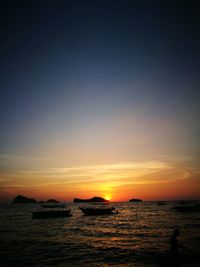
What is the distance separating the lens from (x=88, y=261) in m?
19.8

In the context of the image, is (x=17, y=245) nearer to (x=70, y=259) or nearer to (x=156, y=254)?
Result: (x=70, y=259)

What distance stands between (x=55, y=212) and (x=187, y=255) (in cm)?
4823

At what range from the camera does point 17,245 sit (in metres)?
26.6

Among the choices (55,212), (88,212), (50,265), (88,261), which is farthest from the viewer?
(88,212)

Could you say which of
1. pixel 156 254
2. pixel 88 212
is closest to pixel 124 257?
pixel 156 254

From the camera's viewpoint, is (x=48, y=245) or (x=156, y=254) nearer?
(x=156, y=254)

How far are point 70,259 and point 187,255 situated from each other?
10.2 m

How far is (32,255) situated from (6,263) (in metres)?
2.92

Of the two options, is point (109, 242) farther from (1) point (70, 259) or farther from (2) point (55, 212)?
(2) point (55, 212)

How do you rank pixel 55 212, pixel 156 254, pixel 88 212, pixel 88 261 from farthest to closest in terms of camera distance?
pixel 88 212 < pixel 55 212 < pixel 156 254 < pixel 88 261

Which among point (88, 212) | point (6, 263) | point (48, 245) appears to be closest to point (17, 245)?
point (48, 245)

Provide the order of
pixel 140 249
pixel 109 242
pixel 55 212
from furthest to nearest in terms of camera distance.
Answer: pixel 55 212, pixel 109 242, pixel 140 249

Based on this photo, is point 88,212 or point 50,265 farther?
point 88,212

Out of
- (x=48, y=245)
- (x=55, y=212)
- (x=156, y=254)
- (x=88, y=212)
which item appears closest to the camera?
(x=156, y=254)
